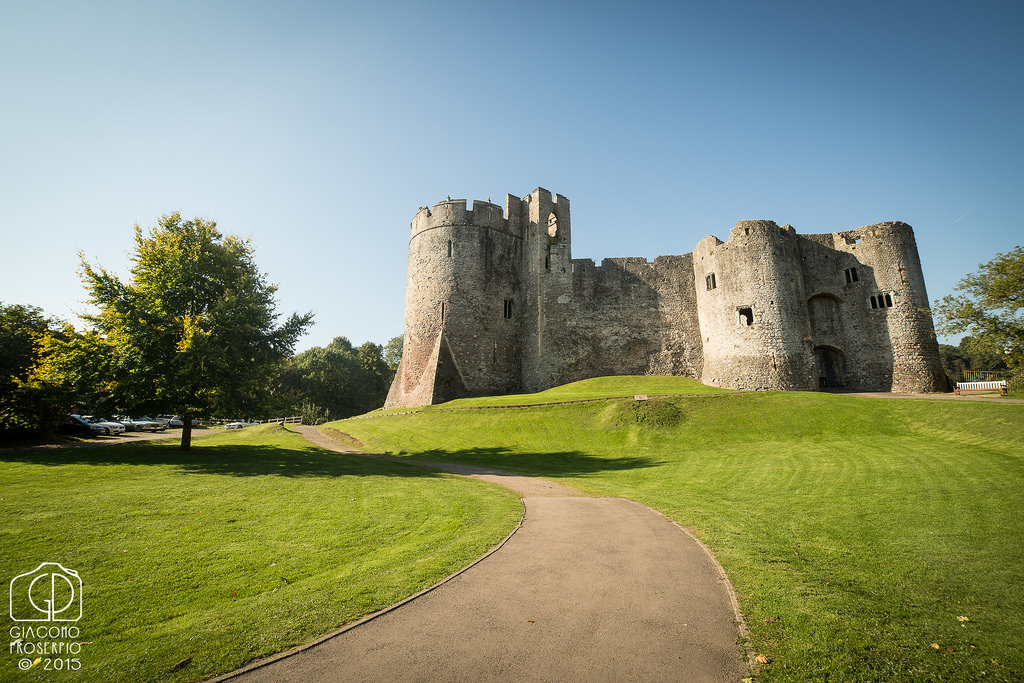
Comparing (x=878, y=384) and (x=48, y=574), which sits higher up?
(x=878, y=384)

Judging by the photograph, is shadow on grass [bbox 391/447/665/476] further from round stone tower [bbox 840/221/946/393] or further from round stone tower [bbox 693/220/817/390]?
round stone tower [bbox 840/221/946/393]

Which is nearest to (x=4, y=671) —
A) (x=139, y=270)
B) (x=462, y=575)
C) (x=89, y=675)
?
(x=89, y=675)

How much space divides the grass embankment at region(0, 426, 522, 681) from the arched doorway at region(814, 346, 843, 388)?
3216 cm

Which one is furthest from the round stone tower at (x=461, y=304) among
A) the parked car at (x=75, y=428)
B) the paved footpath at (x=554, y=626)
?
the paved footpath at (x=554, y=626)

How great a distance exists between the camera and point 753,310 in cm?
3120

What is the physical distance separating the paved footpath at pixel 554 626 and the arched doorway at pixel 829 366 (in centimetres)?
3298

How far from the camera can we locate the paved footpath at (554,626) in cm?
415

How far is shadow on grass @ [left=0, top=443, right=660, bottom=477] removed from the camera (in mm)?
15023

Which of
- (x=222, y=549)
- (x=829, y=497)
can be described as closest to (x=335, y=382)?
(x=222, y=549)

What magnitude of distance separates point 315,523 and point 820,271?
38.1 meters

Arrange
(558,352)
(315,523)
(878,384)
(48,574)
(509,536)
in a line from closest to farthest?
(48,574)
(509,536)
(315,523)
(878,384)
(558,352)

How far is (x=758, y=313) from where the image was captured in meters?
30.9

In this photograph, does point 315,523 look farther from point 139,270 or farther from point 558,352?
point 558,352

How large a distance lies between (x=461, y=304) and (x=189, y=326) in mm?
20740
